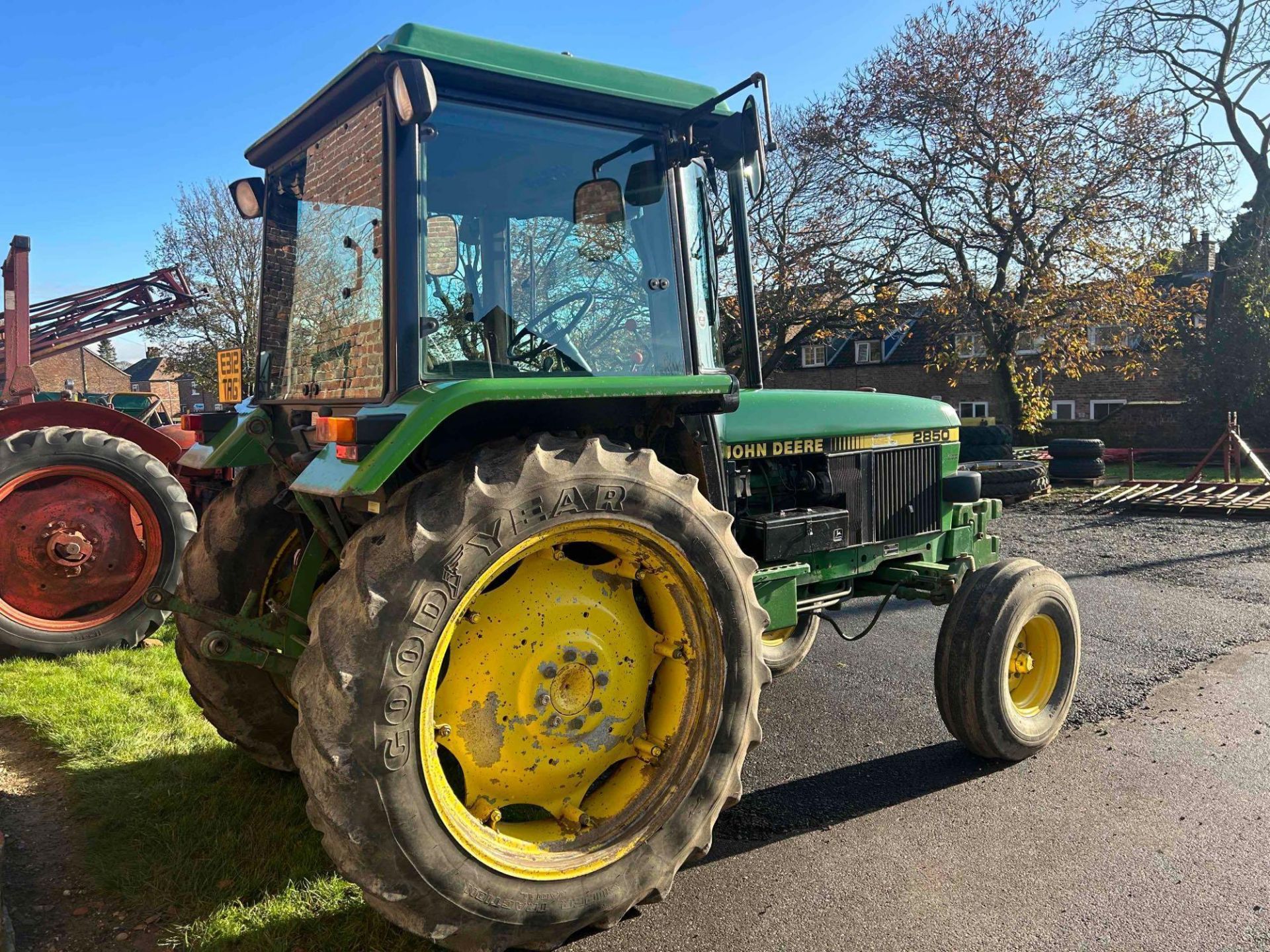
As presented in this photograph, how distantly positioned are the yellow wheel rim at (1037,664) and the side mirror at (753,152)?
2388 millimetres

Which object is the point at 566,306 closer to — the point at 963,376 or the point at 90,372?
the point at 963,376

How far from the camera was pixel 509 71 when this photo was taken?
278cm

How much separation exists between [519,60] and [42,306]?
14.4 m

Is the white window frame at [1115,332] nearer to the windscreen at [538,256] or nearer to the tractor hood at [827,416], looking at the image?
the tractor hood at [827,416]

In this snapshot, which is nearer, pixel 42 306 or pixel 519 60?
pixel 519 60

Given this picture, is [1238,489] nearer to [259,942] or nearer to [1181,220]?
[1181,220]

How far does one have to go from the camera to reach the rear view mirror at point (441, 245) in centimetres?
279

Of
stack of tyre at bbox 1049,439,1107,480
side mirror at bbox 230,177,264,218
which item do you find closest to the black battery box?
side mirror at bbox 230,177,264,218

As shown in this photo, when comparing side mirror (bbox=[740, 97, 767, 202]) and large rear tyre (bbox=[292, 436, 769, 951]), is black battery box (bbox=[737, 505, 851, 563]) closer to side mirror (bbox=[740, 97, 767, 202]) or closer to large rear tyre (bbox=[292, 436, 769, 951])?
large rear tyre (bbox=[292, 436, 769, 951])

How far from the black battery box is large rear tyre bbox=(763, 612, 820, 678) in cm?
127

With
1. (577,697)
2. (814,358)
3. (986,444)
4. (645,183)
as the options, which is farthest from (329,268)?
(814,358)

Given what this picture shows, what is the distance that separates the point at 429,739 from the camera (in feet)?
7.92

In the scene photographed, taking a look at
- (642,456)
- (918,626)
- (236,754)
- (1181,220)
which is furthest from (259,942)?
(1181,220)

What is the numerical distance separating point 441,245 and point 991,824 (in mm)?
2928
